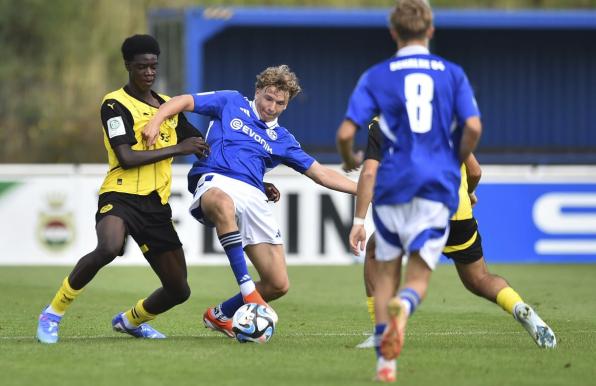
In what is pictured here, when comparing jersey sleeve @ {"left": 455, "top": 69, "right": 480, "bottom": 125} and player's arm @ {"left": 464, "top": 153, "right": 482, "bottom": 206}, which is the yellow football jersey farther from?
jersey sleeve @ {"left": 455, "top": 69, "right": 480, "bottom": 125}

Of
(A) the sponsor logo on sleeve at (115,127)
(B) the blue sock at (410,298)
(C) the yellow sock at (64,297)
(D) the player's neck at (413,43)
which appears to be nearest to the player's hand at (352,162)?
(D) the player's neck at (413,43)

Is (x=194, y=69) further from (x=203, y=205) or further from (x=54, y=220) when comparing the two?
(x=203, y=205)

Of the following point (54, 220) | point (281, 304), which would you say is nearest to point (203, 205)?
point (281, 304)

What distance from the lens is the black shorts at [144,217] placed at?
9.30 meters

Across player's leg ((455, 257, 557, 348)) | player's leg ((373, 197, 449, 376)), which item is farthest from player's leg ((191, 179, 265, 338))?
player's leg ((373, 197, 449, 376))

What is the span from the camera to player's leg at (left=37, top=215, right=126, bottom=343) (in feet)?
29.8

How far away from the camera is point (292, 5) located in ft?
107

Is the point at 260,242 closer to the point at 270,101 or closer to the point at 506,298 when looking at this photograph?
the point at 270,101

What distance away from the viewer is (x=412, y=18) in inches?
299

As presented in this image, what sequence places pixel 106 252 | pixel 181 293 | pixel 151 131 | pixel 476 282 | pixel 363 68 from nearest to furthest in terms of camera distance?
pixel 106 252, pixel 151 131, pixel 476 282, pixel 181 293, pixel 363 68

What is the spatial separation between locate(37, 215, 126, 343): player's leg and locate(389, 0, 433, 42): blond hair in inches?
103

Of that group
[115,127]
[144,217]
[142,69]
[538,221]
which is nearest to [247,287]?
[144,217]

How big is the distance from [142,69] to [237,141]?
909 mm

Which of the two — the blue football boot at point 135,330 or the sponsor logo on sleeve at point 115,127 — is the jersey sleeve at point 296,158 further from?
the blue football boot at point 135,330
